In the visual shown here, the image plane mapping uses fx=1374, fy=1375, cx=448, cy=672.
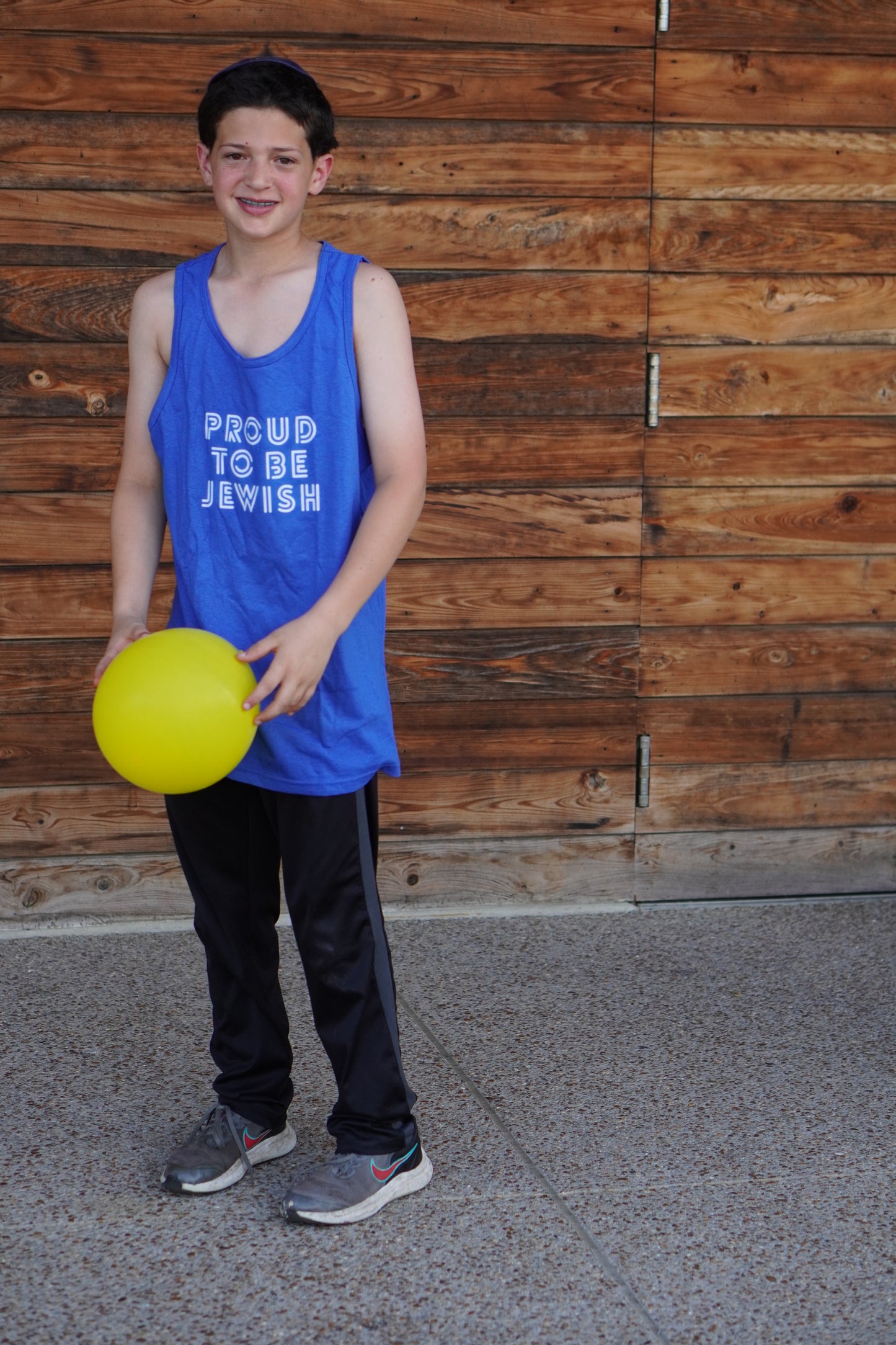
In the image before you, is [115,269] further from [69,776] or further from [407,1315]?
[407,1315]

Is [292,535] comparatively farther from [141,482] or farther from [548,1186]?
[548,1186]

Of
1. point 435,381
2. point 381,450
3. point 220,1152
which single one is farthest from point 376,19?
point 220,1152

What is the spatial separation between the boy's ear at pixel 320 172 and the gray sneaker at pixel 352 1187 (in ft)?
4.96

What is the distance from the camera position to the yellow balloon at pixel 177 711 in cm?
186

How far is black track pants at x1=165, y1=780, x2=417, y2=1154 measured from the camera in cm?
213

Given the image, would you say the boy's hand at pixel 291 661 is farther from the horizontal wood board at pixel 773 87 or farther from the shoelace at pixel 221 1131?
the horizontal wood board at pixel 773 87

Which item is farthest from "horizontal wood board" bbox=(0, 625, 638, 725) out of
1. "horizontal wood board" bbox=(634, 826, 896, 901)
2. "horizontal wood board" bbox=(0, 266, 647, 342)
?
"horizontal wood board" bbox=(0, 266, 647, 342)

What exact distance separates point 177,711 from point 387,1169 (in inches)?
33.9

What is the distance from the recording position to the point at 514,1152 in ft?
7.82

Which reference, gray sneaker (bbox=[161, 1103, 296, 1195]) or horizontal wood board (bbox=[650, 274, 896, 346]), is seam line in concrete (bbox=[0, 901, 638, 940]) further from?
horizontal wood board (bbox=[650, 274, 896, 346])

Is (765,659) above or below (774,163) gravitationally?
below

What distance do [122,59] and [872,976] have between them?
2.78m

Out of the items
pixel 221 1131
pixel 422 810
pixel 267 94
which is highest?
pixel 267 94

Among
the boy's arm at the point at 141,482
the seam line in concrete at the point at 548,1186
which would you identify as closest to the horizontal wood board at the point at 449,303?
the boy's arm at the point at 141,482
